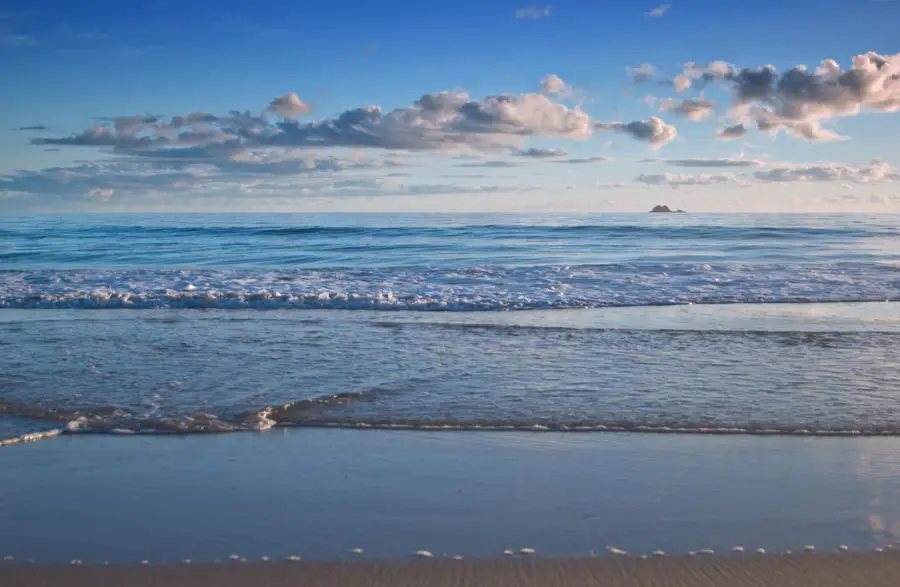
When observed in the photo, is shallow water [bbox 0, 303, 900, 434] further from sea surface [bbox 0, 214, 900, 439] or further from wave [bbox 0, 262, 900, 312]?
wave [bbox 0, 262, 900, 312]

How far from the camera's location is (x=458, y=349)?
9.96 meters

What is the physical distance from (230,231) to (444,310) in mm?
37608

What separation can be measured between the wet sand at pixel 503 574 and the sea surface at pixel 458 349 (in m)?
2.41

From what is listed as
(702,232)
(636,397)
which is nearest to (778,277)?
(636,397)

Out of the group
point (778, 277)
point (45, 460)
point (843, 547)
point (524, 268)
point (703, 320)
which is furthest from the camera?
point (524, 268)

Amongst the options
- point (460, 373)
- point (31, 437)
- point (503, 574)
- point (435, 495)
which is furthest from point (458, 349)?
point (503, 574)

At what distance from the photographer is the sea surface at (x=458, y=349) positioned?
22.3ft

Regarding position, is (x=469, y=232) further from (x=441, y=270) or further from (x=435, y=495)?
(x=435, y=495)

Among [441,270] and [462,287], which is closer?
[462,287]

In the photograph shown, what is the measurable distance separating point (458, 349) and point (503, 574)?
6165 mm

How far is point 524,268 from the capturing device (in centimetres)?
2341

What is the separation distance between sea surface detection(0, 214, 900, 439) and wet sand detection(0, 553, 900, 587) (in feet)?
7.92

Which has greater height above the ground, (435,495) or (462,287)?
(462,287)

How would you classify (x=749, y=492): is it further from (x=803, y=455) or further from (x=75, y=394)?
(x=75, y=394)
